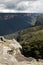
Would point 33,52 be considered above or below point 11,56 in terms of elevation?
below

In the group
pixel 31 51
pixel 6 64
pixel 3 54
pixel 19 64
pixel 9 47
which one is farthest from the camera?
pixel 31 51

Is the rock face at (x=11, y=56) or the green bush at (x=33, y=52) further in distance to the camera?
the green bush at (x=33, y=52)

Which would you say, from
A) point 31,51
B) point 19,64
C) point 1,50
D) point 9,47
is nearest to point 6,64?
point 19,64

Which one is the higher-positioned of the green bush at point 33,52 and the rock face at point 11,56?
the rock face at point 11,56

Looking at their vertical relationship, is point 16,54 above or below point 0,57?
below

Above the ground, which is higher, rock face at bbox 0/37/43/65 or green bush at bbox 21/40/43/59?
rock face at bbox 0/37/43/65

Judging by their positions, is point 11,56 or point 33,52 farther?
point 33,52

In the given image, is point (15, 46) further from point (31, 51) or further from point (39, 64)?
point (31, 51)

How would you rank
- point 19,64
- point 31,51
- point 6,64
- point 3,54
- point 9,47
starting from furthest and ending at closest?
point 31,51, point 9,47, point 3,54, point 19,64, point 6,64

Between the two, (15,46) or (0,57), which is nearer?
(0,57)

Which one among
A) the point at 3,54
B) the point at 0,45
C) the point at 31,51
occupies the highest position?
the point at 3,54

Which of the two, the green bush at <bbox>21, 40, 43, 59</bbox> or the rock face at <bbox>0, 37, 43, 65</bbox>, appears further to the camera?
the green bush at <bbox>21, 40, 43, 59</bbox>
